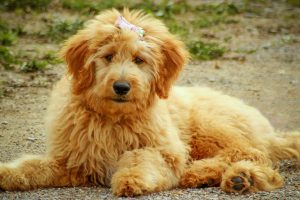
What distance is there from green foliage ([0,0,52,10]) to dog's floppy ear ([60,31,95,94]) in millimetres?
8248

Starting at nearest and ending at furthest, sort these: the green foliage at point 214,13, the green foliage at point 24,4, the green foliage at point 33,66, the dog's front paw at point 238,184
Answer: the dog's front paw at point 238,184 → the green foliage at point 33,66 → the green foliage at point 24,4 → the green foliage at point 214,13

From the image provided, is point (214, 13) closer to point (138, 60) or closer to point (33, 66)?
point (33, 66)

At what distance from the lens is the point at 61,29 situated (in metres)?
13.0

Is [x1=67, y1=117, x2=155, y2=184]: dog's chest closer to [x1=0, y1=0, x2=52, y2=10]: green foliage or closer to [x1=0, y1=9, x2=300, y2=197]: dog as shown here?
[x1=0, y1=9, x2=300, y2=197]: dog

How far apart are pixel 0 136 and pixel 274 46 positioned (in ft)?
23.2

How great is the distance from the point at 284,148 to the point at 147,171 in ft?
6.57

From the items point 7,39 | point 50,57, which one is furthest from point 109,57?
point 7,39

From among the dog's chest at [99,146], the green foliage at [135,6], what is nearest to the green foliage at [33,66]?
the green foliage at [135,6]

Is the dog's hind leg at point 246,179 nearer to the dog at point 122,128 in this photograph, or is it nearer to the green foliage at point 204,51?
the dog at point 122,128

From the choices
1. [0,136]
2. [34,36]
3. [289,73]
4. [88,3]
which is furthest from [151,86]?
[88,3]

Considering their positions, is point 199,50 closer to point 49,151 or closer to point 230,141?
point 230,141

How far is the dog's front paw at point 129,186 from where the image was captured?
5648mm

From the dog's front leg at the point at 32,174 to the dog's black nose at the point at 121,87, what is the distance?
0.94 meters

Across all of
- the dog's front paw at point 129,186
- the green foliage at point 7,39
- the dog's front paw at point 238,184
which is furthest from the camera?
the green foliage at point 7,39
